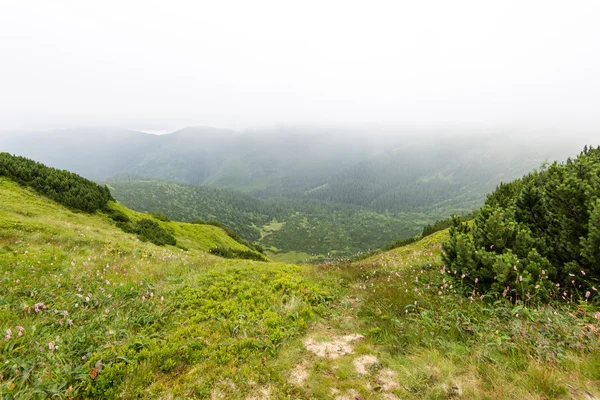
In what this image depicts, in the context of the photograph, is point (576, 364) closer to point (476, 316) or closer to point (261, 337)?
point (476, 316)

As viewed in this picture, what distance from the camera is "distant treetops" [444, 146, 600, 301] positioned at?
18.6 feet

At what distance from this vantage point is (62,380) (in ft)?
13.3

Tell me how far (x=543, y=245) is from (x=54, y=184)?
118ft

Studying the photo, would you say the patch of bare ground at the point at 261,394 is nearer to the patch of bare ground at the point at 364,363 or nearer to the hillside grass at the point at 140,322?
the hillside grass at the point at 140,322

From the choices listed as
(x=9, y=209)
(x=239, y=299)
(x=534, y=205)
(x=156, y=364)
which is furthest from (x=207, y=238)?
(x=534, y=205)

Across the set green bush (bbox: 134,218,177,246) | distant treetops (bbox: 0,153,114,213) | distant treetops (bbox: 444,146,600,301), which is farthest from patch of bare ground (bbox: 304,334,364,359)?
distant treetops (bbox: 0,153,114,213)

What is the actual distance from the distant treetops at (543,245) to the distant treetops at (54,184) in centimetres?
3019

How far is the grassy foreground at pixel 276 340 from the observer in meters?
3.85

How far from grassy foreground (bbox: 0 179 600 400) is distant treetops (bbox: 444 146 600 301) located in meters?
0.57

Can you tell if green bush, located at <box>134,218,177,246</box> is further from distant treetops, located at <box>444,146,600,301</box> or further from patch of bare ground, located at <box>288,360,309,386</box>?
distant treetops, located at <box>444,146,600,301</box>

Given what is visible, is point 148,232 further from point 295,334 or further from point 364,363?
point 364,363

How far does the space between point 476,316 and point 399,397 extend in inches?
115

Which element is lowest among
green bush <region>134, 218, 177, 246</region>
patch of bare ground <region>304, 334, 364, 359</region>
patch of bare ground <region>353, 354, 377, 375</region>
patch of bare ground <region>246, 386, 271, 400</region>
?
green bush <region>134, 218, 177, 246</region>

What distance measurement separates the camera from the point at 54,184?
24.8 m
